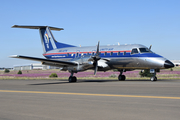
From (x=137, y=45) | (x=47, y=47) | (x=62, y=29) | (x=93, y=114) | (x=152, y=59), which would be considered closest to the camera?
(x=93, y=114)

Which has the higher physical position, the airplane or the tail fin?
the tail fin

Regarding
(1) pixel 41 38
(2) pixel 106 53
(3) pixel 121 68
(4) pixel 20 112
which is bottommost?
(4) pixel 20 112

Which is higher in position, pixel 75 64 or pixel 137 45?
pixel 137 45

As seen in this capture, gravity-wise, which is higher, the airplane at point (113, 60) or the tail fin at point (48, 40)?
the tail fin at point (48, 40)

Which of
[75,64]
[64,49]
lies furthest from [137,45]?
[64,49]

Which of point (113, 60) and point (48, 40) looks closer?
point (113, 60)

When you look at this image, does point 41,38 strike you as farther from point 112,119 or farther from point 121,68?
point 112,119

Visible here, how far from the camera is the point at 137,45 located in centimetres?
2525

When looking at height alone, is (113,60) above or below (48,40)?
below

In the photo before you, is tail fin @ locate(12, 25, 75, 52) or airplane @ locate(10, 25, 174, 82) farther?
tail fin @ locate(12, 25, 75, 52)

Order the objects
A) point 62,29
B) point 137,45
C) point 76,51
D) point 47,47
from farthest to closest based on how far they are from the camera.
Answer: point 62,29 < point 47,47 < point 76,51 < point 137,45

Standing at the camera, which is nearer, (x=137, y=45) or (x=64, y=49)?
(x=137, y=45)

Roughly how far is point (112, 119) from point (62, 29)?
96.6 ft

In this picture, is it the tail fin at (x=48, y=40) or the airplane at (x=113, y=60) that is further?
the tail fin at (x=48, y=40)
